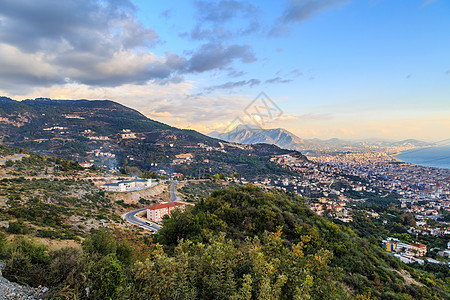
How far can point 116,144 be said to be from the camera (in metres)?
77.4

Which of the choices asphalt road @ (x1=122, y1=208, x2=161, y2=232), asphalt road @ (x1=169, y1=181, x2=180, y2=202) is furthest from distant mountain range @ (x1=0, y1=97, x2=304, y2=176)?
asphalt road @ (x1=122, y1=208, x2=161, y2=232)

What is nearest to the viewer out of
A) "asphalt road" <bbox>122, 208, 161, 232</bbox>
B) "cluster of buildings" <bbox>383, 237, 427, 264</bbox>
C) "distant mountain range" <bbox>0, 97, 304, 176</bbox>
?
"asphalt road" <bbox>122, 208, 161, 232</bbox>

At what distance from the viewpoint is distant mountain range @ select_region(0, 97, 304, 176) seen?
65062mm

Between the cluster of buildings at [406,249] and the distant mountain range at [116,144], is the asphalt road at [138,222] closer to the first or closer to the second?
the cluster of buildings at [406,249]

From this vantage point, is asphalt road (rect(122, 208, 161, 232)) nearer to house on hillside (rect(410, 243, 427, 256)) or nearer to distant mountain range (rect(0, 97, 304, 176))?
house on hillside (rect(410, 243, 427, 256))

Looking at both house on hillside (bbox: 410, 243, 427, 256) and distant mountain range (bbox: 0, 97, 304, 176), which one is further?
distant mountain range (bbox: 0, 97, 304, 176)

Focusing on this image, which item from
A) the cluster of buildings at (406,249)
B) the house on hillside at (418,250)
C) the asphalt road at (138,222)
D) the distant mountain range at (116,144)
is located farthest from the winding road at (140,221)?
the distant mountain range at (116,144)

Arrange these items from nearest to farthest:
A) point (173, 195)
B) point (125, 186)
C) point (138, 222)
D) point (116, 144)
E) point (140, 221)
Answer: point (138, 222) < point (140, 221) < point (125, 186) < point (173, 195) < point (116, 144)

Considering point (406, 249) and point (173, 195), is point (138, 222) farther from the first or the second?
point (406, 249)

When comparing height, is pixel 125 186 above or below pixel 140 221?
above

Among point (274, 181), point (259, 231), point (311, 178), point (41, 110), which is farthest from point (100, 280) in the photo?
point (41, 110)

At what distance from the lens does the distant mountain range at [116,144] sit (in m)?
65.1

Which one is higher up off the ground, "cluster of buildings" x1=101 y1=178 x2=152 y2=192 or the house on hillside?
"cluster of buildings" x1=101 y1=178 x2=152 y2=192

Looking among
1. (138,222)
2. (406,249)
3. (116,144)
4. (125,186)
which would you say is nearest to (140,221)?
(138,222)
